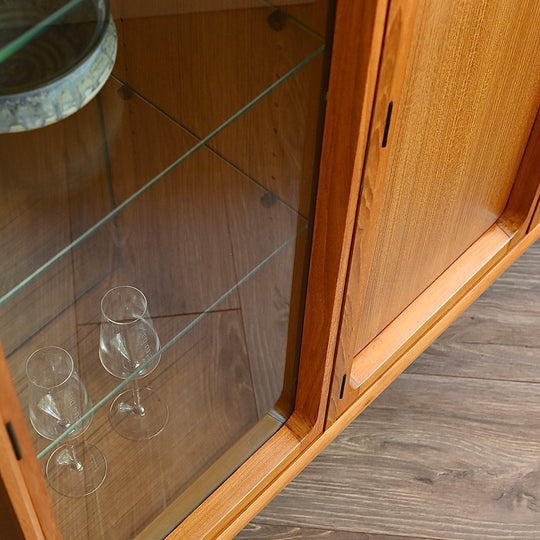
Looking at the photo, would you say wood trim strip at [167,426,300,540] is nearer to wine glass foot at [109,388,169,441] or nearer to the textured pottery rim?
wine glass foot at [109,388,169,441]

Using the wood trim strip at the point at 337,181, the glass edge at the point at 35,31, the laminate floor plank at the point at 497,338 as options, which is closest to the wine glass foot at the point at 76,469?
the wood trim strip at the point at 337,181

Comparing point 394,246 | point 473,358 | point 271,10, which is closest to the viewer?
point 271,10

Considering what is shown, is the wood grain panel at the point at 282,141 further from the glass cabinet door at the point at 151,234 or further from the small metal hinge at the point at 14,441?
the small metal hinge at the point at 14,441

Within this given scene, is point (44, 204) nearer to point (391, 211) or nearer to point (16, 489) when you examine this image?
point (16, 489)

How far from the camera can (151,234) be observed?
0.75 metres

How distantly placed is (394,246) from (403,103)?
0.69 ft

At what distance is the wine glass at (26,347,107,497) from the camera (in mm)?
680

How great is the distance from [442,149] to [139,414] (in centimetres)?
36

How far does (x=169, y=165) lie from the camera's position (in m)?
0.69

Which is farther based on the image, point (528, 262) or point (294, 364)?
point (528, 262)

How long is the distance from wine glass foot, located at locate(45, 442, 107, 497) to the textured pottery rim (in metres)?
0.28

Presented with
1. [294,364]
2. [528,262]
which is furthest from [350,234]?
[528,262]

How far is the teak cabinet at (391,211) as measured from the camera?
592 mm

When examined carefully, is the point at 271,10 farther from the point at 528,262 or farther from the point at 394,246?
the point at 528,262
